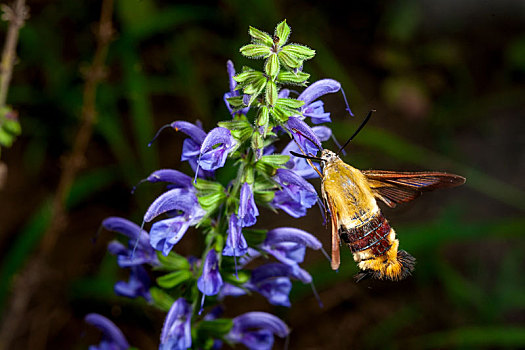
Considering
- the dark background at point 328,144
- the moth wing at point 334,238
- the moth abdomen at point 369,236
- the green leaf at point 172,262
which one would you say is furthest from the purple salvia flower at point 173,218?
the dark background at point 328,144

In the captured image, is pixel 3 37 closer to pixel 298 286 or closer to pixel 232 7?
pixel 232 7

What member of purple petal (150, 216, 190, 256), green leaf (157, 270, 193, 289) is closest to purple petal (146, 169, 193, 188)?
purple petal (150, 216, 190, 256)

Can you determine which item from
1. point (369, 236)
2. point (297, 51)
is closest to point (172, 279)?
point (369, 236)

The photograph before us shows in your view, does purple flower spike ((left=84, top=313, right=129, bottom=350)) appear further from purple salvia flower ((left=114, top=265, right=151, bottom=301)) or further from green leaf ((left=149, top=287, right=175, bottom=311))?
green leaf ((left=149, top=287, right=175, bottom=311))

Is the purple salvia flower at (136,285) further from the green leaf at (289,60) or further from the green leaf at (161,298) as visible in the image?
the green leaf at (289,60)

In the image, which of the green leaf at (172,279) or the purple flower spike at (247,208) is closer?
the purple flower spike at (247,208)

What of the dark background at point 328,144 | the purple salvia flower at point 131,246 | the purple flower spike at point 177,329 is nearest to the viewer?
the purple flower spike at point 177,329
